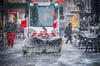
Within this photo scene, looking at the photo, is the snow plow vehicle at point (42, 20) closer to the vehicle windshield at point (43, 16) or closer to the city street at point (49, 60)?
the vehicle windshield at point (43, 16)

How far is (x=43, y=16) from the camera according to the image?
526 inches

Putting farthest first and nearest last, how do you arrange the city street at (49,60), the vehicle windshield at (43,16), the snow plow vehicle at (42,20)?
the vehicle windshield at (43,16) → the snow plow vehicle at (42,20) → the city street at (49,60)

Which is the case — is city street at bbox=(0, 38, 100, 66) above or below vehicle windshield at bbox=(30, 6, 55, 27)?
below

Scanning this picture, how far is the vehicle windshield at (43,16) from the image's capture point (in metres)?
13.4

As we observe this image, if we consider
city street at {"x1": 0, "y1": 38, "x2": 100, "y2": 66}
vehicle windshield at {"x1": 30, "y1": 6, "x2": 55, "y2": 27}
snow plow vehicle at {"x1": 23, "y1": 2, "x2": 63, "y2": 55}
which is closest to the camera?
city street at {"x1": 0, "y1": 38, "x2": 100, "y2": 66}

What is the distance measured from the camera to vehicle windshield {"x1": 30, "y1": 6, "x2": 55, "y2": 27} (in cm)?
1338

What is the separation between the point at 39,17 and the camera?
13375 mm

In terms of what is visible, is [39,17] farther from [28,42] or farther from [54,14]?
[28,42]

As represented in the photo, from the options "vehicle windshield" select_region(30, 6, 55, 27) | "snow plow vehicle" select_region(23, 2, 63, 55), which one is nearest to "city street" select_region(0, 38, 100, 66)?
"snow plow vehicle" select_region(23, 2, 63, 55)

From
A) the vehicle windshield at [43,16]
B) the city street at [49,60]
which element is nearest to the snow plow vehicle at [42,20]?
the vehicle windshield at [43,16]

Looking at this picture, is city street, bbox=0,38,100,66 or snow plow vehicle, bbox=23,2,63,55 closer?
city street, bbox=0,38,100,66

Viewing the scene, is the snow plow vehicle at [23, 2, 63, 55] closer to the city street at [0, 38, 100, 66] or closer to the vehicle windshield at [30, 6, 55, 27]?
the vehicle windshield at [30, 6, 55, 27]

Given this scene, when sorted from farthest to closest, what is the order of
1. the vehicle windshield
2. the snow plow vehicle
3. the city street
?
the vehicle windshield, the snow plow vehicle, the city street

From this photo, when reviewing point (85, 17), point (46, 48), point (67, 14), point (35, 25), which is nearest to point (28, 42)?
point (46, 48)
